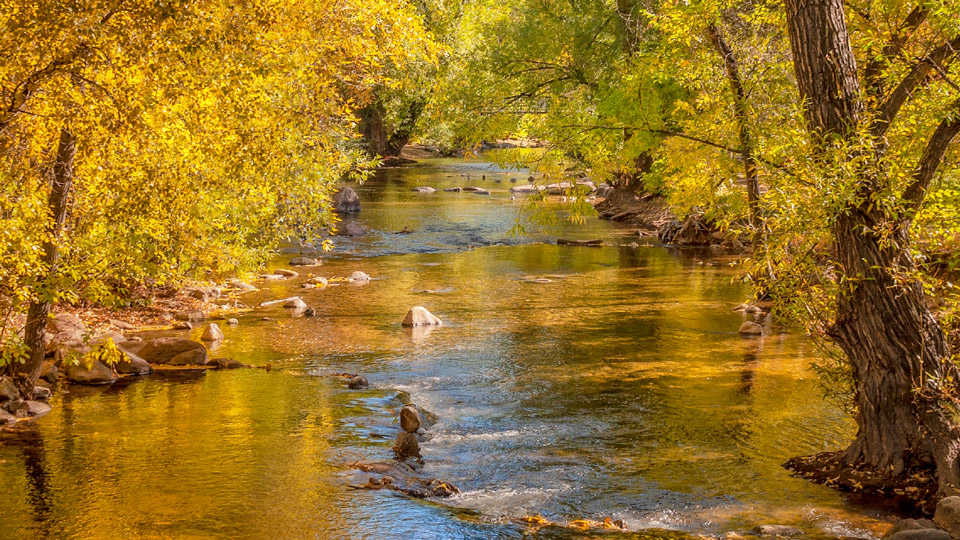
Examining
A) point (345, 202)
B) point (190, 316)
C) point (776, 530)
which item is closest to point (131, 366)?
point (190, 316)

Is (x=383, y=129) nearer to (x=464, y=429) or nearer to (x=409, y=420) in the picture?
(x=464, y=429)

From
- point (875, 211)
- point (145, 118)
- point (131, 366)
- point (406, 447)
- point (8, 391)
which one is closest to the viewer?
point (875, 211)

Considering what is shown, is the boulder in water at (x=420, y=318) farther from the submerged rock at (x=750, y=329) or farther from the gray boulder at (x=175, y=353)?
the submerged rock at (x=750, y=329)

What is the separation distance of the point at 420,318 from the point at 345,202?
20.0 m

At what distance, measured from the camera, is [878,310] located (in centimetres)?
861

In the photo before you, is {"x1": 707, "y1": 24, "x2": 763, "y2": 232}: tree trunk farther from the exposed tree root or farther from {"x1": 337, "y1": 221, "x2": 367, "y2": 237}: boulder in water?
{"x1": 337, "y1": 221, "x2": 367, "y2": 237}: boulder in water

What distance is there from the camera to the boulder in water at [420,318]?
17828mm

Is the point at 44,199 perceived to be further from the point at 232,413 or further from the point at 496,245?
the point at 496,245

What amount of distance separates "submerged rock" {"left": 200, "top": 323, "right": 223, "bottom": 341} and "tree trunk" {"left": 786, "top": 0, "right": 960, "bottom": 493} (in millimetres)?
11692

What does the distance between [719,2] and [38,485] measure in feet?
36.0

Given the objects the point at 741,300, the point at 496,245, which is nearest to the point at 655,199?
the point at 496,245

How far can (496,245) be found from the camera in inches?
1184

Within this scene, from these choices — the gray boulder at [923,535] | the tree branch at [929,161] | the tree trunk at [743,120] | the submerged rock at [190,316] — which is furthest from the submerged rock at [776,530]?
the submerged rock at [190,316]

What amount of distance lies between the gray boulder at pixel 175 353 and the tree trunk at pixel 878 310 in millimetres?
10464
